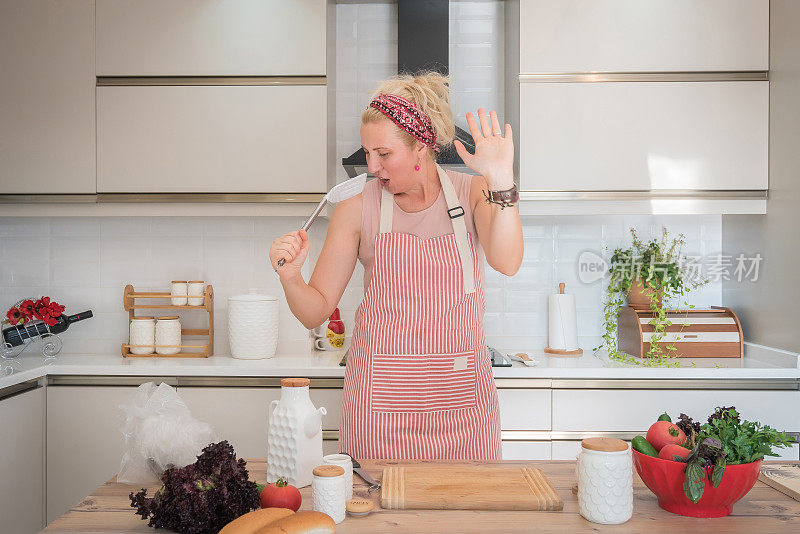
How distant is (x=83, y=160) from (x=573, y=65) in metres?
2.13

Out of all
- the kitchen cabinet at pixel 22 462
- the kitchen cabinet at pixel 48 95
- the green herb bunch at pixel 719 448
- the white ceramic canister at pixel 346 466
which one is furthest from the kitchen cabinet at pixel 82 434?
the green herb bunch at pixel 719 448

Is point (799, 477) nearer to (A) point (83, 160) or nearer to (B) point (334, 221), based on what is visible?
(B) point (334, 221)

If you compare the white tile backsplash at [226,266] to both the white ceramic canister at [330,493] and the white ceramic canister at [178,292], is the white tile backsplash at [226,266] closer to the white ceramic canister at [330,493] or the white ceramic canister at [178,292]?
the white ceramic canister at [178,292]

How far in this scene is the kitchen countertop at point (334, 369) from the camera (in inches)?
103

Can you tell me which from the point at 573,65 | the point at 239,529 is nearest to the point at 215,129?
the point at 573,65

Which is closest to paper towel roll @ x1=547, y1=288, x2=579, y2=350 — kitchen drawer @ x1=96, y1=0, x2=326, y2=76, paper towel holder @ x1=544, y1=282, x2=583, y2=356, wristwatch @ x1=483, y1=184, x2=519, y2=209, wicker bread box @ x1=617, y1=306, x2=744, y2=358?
paper towel holder @ x1=544, y1=282, x2=583, y2=356

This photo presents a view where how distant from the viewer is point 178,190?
9.35ft

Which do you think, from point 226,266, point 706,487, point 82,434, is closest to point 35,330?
point 82,434

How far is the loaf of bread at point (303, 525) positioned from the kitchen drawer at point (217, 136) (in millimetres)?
1942

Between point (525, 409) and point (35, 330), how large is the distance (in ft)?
6.98

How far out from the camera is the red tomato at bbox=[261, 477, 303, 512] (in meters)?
1.14

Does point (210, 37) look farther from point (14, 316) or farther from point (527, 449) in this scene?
point (527, 449)

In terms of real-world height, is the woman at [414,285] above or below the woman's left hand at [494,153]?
below

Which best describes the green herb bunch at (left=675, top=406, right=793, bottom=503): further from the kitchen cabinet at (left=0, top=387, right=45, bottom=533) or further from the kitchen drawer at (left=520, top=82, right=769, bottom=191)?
the kitchen cabinet at (left=0, top=387, right=45, bottom=533)
